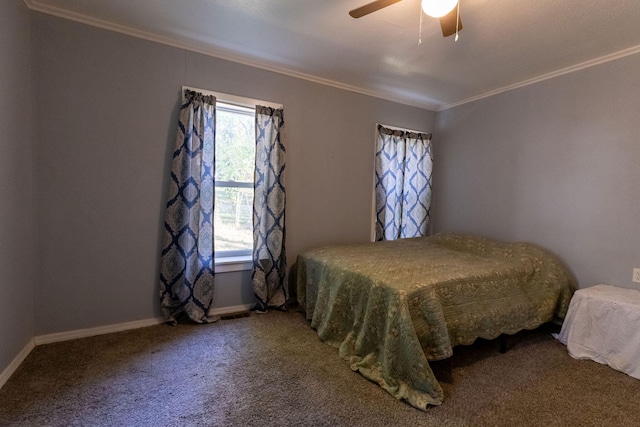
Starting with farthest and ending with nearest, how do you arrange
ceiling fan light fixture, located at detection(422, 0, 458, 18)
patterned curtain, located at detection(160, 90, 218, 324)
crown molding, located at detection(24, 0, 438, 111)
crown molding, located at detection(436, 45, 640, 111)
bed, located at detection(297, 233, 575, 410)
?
1. patterned curtain, located at detection(160, 90, 218, 324)
2. crown molding, located at detection(436, 45, 640, 111)
3. crown molding, located at detection(24, 0, 438, 111)
4. bed, located at detection(297, 233, 575, 410)
5. ceiling fan light fixture, located at detection(422, 0, 458, 18)

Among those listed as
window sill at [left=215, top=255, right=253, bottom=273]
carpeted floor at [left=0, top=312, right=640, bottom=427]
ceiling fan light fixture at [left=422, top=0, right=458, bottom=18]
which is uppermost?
ceiling fan light fixture at [left=422, top=0, right=458, bottom=18]

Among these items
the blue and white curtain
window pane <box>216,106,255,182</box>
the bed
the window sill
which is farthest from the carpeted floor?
the blue and white curtain

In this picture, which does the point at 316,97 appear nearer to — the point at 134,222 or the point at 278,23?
the point at 278,23

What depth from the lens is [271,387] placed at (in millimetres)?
1907

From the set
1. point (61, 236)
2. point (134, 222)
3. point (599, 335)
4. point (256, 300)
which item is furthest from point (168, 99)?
point (599, 335)

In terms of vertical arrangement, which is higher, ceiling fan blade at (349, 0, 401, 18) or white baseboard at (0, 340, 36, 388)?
ceiling fan blade at (349, 0, 401, 18)

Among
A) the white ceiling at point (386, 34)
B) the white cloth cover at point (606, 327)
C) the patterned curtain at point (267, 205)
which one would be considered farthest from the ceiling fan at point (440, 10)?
the white cloth cover at point (606, 327)

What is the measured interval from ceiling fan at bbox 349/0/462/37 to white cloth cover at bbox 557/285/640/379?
2.25 meters

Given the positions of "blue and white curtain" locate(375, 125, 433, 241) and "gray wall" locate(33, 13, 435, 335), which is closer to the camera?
"gray wall" locate(33, 13, 435, 335)

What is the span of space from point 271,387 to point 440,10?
230cm

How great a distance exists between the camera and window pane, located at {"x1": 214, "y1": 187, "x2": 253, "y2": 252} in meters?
3.06

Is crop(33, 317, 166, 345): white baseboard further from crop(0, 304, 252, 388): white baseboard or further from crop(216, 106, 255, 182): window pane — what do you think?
crop(216, 106, 255, 182): window pane

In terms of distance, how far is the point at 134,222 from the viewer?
2611 mm

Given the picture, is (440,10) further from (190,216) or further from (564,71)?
(190,216)
